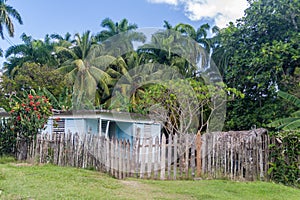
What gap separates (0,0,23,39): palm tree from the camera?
1969 cm

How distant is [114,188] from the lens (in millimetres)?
6445

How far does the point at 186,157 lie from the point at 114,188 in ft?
8.66

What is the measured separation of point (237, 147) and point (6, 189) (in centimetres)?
582

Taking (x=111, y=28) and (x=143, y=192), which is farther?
(x=111, y=28)

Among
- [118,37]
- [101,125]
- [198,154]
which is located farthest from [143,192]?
[118,37]

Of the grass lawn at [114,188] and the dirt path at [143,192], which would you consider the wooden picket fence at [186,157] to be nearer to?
the grass lawn at [114,188]

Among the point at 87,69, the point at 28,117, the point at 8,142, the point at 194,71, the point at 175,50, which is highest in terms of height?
the point at 175,50

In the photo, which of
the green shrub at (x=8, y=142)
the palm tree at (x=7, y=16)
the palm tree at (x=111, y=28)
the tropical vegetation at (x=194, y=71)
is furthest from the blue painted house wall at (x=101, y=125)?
the palm tree at (x=111, y=28)

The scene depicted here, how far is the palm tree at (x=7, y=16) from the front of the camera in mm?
19688

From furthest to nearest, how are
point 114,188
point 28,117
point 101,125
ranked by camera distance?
1. point 101,125
2. point 28,117
3. point 114,188

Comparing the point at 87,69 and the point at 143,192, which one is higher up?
the point at 87,69

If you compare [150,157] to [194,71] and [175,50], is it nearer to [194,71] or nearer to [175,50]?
[194,71]

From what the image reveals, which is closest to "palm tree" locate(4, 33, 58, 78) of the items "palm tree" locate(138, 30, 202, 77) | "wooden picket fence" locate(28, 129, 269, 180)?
"palm tree" locate(138, 30, 202, 77)

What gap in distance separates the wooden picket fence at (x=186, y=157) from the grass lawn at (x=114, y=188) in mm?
456
